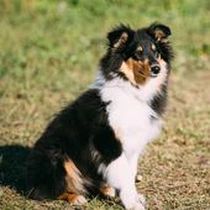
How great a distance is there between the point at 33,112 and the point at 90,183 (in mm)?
3406

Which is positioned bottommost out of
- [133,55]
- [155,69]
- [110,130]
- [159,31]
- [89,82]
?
[89,82]

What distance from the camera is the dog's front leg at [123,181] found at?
6422 millimetres

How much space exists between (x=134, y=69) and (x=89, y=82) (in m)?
4.75

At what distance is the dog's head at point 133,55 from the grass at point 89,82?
3.86 ft

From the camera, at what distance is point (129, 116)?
6480 mm

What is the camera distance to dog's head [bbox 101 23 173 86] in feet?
21.7

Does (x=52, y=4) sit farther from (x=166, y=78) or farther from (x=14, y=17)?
(x=166, y=78)

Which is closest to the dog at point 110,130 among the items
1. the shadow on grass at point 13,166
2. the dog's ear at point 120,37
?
the dog's ear at point 120,37

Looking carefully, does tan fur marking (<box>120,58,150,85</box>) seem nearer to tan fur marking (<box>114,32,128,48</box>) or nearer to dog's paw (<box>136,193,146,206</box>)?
tan fur marking (<box>114,32,128,48</box>)

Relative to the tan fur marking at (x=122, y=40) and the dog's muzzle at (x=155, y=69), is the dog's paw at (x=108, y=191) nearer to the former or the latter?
the dog's muzzle at (x=155, y=69)

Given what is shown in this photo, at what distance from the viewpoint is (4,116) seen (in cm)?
970

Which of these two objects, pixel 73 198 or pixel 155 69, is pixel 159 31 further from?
pixel 73 198

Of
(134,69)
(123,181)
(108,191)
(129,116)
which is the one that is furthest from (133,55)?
(108,191)

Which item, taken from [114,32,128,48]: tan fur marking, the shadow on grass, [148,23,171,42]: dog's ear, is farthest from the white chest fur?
the shadow on grass
